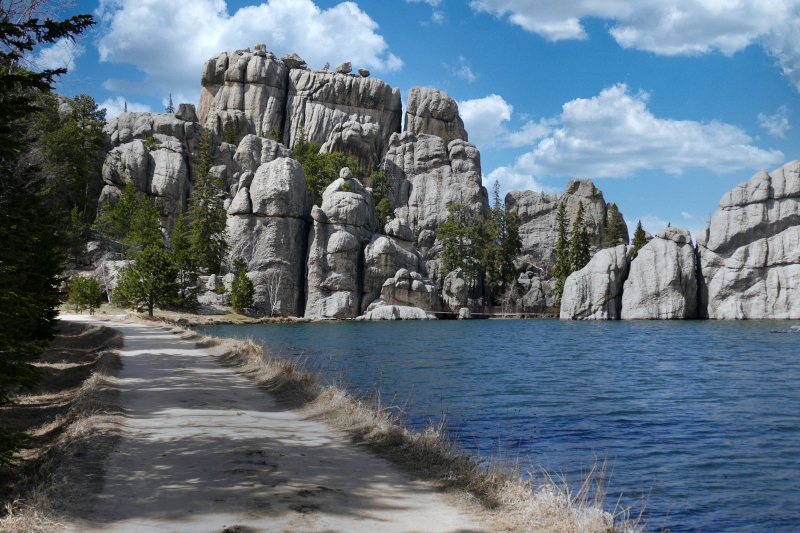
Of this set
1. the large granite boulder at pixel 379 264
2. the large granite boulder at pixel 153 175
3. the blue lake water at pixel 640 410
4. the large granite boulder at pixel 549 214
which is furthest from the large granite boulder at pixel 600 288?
the large granite boulder at pixel 153 175

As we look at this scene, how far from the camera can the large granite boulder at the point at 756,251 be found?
62938 millimetres

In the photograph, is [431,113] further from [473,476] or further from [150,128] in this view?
[473,476]

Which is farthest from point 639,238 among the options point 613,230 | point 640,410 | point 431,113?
point 640,410

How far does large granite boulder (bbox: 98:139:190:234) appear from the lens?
71375 mm

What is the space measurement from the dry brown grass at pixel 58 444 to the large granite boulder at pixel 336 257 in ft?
160

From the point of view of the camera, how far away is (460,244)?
8462 cm

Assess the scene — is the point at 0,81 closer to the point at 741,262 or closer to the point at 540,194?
the point at 741,262

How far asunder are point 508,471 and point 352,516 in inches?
110

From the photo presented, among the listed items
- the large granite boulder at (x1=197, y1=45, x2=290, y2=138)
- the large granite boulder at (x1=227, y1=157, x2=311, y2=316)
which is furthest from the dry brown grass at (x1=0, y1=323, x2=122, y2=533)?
the large granite boulder at (x1=197, y1=45, x2=290, y2=138)

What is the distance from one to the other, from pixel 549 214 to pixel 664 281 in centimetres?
2995

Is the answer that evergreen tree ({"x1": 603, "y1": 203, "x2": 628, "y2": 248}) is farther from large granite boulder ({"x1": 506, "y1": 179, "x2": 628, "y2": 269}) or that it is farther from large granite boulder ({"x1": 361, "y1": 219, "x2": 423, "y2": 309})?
large granite boulder ({"x1": 361, "y1": 219, "x2": 423, "y2": 309})

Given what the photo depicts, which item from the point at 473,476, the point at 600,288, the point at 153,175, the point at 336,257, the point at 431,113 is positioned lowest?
the point at 473,476

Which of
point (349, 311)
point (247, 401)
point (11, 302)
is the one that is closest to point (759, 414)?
point (247, 401)

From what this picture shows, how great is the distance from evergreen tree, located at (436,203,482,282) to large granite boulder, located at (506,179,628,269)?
1255cm
